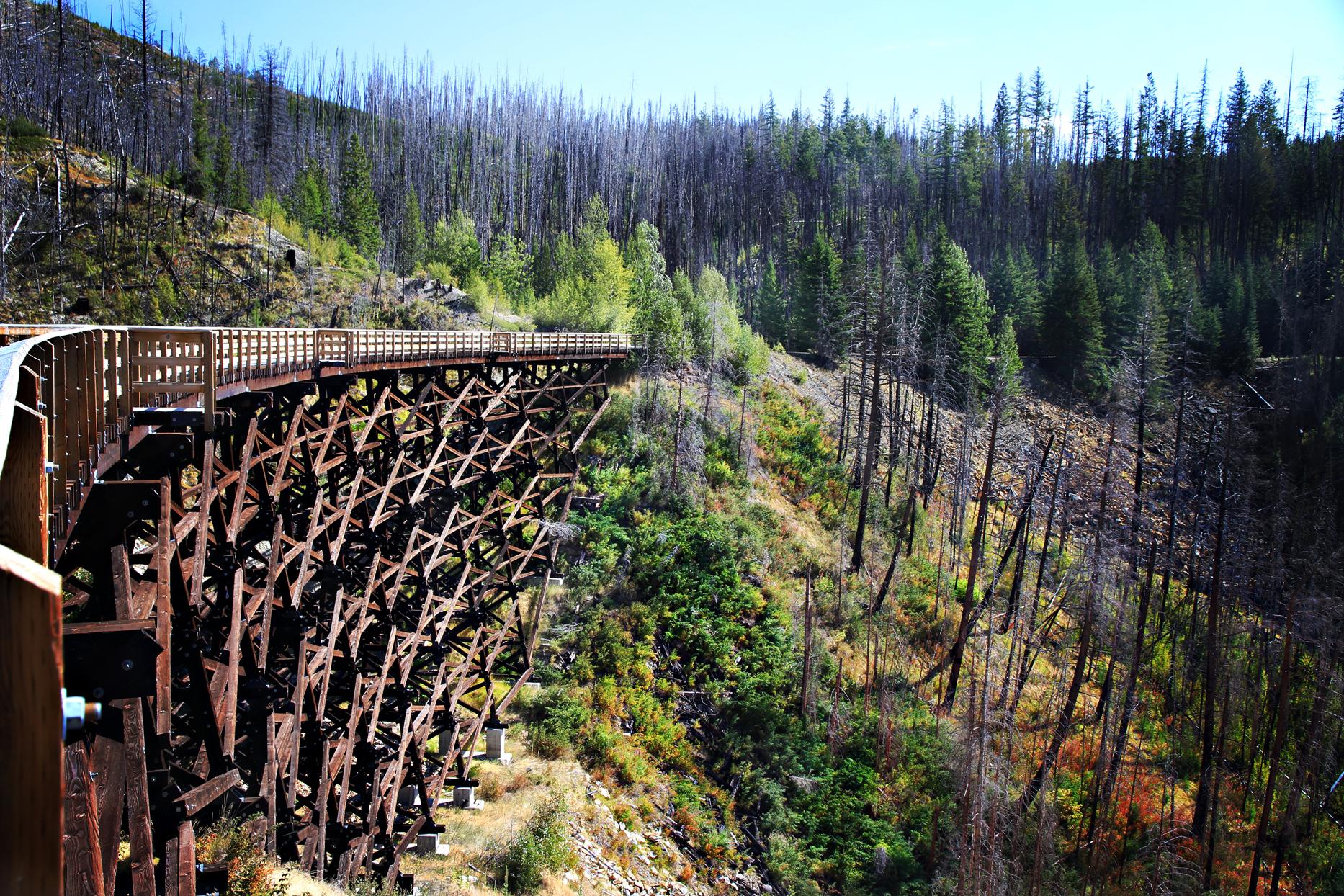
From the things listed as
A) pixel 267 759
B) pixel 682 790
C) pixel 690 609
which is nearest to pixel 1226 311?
pixel 690 609

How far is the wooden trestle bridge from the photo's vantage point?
1.80 metres

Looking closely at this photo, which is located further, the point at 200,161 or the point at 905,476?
the point at 200,161

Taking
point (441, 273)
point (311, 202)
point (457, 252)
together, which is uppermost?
point (311, 202)

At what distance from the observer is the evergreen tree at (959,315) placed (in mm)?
43531

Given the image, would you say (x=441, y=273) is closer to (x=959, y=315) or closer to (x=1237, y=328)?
(x=959, y=315)

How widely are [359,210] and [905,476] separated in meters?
39.8

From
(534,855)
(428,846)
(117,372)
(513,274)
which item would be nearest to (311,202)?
(513,274)

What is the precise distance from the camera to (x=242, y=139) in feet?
228

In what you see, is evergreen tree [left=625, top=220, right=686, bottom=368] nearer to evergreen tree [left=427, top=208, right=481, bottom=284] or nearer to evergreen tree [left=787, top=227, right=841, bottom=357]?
evergreen tree [left=787, top=227, right=841, bottom=357]

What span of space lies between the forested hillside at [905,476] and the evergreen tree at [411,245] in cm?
46

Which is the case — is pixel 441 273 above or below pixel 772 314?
above

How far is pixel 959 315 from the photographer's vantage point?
149 ft

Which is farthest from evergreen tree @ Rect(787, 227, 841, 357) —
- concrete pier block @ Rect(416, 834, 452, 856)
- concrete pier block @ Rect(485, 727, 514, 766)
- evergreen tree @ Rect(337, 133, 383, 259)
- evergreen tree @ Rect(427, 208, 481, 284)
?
concrete pier block @ Rect(416, 834, 452, 856)

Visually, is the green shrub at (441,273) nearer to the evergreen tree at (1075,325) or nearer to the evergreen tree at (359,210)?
the evergreen tree at (359,210)
